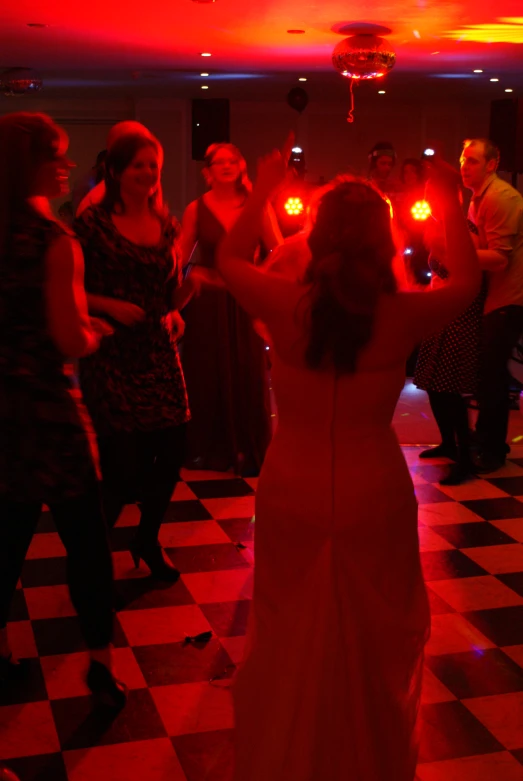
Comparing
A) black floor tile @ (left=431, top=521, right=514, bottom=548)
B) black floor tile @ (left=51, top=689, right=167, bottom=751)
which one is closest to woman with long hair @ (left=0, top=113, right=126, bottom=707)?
black floor tile @ (left=51, top=689, right=167, bottom=751)

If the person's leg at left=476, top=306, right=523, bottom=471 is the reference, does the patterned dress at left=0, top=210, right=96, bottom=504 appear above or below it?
above

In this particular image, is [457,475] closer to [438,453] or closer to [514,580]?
[438,453]

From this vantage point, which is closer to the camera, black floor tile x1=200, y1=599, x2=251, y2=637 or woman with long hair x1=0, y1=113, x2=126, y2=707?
woman with long hair x1=0, y1=113, x2=126, y2=707

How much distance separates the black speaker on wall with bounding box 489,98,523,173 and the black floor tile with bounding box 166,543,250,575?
4437 millimetres

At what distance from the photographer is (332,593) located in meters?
1.88

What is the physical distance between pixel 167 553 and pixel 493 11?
3692 millimetres

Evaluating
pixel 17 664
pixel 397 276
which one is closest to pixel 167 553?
pixel 17 664

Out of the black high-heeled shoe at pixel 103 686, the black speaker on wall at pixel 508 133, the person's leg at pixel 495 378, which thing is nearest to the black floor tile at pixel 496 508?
the person's leg at pixel 495 378

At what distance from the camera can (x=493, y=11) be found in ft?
17.8

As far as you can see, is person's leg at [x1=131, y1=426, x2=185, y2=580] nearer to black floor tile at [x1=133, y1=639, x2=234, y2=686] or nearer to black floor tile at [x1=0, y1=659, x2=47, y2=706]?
black floor tile at [x1=133, y1=639, x2=234, y2=686]

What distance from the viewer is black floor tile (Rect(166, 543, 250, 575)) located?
3373mm

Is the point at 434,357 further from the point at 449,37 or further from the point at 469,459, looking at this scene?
the point at 449,37

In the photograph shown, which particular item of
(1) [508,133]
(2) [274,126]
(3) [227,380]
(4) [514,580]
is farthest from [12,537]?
(2) [274,126]

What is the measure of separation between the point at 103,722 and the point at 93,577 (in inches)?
14.3
